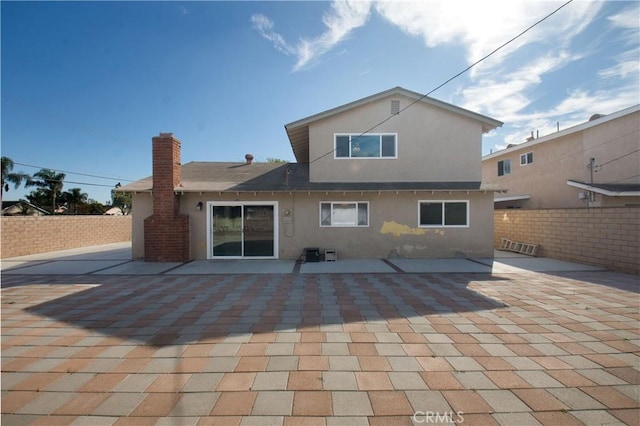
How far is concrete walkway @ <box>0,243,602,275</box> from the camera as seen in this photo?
8.10 meters

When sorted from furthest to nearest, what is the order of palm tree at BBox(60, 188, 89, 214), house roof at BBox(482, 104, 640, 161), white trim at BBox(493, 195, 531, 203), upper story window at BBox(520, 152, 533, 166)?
palm tree at BBox(60, 188, 89, 214) < upper story window at BBox(520, 152, 533, 166) < white trim at BBox(493, 195, 531, 203) < house roof at BBox(482, 104, 640, 161)

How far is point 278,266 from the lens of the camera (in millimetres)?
8781

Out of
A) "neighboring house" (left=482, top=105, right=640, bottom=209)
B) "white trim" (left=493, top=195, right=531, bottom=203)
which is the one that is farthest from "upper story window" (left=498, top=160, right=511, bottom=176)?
"white trim" (left=493, top=195, right=531, bottom=203)

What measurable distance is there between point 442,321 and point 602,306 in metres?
3.46

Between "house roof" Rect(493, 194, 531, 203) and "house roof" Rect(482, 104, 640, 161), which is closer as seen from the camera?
"house roof" Rect(482, 104, 640, 161)

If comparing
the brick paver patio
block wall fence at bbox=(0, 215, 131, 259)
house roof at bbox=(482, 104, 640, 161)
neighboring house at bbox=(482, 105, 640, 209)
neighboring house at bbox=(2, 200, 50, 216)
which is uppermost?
house roof at bbox=(482, 104, 640, 161)

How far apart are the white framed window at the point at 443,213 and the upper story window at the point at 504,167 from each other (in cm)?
1320

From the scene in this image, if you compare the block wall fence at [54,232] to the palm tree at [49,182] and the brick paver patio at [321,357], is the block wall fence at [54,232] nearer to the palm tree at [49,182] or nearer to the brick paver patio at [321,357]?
the brick paver patio at [321,357]

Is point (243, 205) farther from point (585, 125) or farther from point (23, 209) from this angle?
point (23, 209)

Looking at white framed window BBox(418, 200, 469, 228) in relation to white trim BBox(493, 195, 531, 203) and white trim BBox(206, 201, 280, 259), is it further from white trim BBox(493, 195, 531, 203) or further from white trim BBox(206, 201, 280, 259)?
white trim BBox(493, 195, 531, 203)

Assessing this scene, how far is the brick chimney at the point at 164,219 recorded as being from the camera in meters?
9.54

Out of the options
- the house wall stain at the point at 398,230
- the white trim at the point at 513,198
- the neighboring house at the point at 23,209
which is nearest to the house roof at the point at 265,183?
the house wall stain at the point at 398,230

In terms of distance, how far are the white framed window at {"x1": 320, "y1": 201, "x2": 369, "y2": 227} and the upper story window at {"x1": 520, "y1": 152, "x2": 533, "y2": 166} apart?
1525cm

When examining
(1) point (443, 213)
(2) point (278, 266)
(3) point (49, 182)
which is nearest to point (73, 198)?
(3) point (49, 182)
